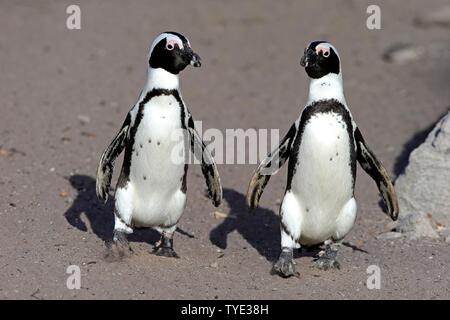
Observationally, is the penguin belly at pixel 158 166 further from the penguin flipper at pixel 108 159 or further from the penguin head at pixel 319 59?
the penguin head at pixel 319 59

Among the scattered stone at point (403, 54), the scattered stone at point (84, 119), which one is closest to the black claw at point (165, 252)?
the scattered stone at point (84, 119)

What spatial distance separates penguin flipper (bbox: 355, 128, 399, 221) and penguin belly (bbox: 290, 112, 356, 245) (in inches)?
6.1

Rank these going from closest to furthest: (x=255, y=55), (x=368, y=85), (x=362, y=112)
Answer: (x=362, y=112), (x=368, y=85), (x=255, y=55)

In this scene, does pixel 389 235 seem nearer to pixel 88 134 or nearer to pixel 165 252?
pixel 165 252

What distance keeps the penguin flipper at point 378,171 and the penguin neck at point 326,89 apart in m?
0.29

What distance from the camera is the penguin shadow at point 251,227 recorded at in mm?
6195

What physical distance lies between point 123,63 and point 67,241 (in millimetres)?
4885

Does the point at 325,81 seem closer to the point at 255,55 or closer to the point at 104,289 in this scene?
the point at 104,289

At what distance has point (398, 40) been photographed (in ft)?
37.1

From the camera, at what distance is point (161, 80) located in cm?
536

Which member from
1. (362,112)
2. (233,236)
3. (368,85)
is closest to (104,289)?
(233,236)

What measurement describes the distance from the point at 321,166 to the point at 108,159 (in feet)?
4.12

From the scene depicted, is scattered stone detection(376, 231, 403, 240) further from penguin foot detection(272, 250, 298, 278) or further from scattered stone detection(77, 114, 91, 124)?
scattered stone detection(77, 114, 91, 124)

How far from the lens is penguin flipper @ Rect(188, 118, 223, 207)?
18.2ft
